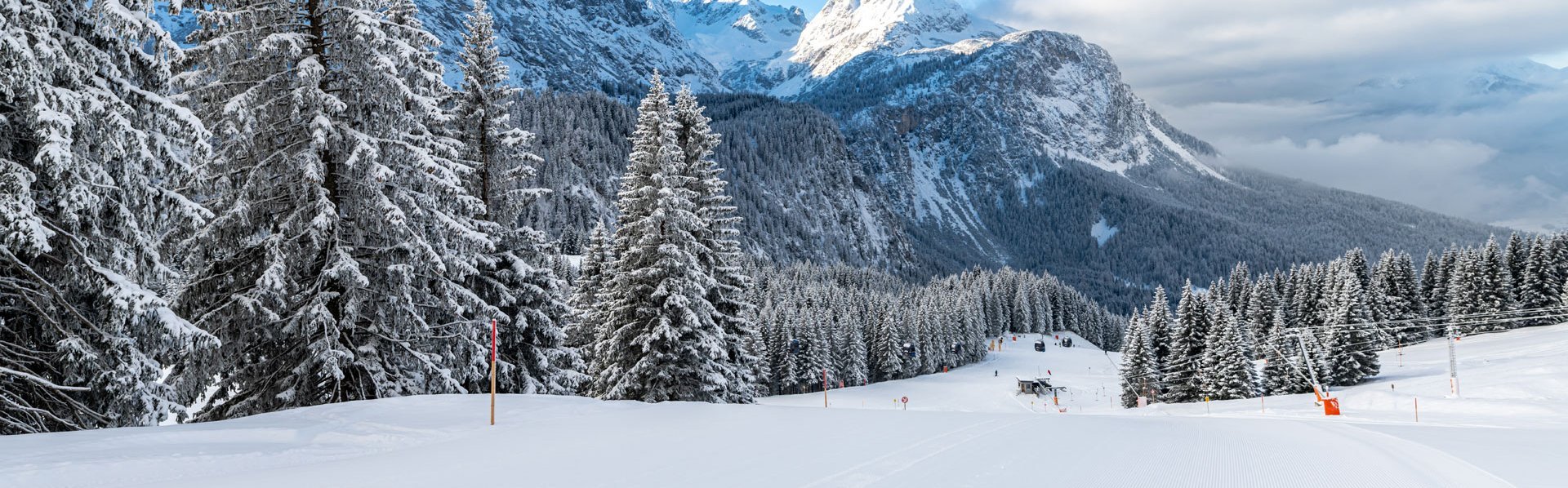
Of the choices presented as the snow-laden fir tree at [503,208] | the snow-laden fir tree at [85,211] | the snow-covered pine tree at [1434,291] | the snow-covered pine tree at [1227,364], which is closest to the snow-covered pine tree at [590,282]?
the snow-laden fir tree at [503,208]

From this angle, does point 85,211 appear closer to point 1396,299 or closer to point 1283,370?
point 1283,370

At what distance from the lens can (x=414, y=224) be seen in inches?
628

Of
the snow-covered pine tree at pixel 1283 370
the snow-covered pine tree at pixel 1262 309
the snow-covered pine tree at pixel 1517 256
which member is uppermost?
the snow-covered pine tree at pixel 1517 256

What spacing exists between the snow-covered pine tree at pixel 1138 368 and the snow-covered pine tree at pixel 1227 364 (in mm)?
5268

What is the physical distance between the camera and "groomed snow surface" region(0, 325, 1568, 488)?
804cm

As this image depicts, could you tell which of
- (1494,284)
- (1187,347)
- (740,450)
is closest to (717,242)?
(740,450)

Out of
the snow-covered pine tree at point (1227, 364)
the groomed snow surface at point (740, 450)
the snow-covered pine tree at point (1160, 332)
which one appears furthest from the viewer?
the snow-covered pine tree at point (1160, 332)

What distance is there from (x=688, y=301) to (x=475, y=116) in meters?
7.82

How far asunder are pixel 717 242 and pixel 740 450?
1721 centimetres

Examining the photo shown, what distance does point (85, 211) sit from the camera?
10859mm

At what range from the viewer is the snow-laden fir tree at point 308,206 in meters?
14.3

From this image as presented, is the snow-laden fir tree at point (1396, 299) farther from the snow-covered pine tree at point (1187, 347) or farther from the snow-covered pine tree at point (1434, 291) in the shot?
the snow-covered pine tree at point (1187, 347)

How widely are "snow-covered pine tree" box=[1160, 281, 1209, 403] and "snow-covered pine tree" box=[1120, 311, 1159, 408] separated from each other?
123 cm

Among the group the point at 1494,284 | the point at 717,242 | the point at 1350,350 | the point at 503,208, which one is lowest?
the point at 1350,350
